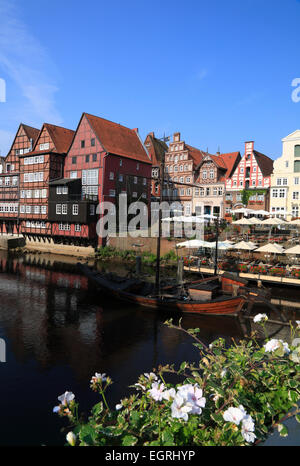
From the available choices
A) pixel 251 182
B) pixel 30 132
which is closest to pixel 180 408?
pixel 251 182

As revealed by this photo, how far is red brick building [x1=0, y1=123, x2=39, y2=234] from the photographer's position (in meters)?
50.4

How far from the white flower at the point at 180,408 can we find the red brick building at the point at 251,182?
4399cm

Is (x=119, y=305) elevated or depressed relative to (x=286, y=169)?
depressed

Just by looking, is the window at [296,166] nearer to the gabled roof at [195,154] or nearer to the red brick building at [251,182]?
the red brick building at [251,182]

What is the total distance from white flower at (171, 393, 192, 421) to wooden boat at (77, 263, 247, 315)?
15.2m

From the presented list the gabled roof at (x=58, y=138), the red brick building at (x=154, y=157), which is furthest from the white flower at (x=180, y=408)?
the red brick building at (x=154, y=157)

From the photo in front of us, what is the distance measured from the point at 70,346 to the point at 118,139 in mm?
36890

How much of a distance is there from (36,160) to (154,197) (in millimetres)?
21142

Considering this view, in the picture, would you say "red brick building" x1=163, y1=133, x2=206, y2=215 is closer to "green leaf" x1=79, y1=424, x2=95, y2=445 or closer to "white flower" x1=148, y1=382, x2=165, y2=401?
"white flower" x1=148, y1=382, x2=165, y2=401

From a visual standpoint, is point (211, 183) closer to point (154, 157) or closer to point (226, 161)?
point (226, 161)

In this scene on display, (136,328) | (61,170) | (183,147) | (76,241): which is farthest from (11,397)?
(183,147)
